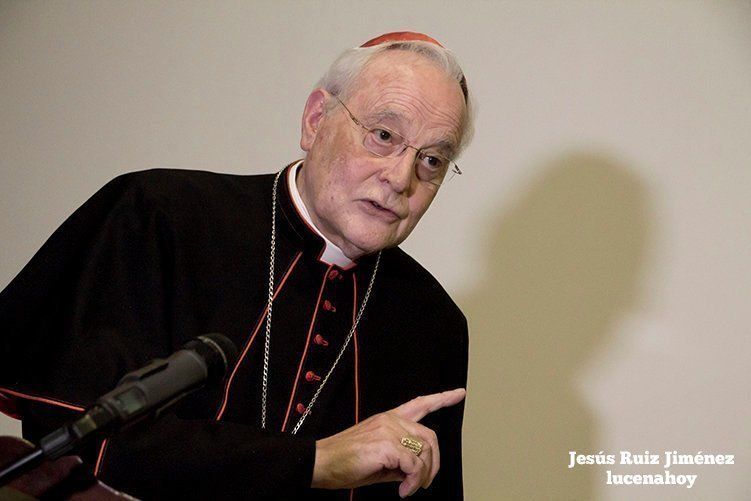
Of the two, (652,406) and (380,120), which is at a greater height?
(380,120)

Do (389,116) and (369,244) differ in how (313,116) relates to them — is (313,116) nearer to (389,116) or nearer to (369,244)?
(389,116)

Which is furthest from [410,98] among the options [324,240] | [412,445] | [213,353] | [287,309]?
[213,353]

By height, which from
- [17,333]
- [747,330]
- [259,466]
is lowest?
[259,466]

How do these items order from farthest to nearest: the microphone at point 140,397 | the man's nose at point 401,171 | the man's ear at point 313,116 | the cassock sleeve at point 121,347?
the man's ear at point 313,116, the man's nose at point 401,171, the cassock sleeve at point 121,347, the microphone at point 140,397

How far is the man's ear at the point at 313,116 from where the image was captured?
246cm

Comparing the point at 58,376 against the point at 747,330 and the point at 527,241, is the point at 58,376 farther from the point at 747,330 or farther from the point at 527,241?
the point at 747,330

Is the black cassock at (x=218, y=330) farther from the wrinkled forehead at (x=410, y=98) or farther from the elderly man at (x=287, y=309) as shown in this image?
the wrinkled forehead at (x=410, y=98)

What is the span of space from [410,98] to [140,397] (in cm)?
141

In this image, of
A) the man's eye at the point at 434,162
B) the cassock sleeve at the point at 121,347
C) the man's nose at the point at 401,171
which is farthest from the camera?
the man's eye at the point at 434,162

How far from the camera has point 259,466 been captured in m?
1.86

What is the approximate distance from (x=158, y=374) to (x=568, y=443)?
258cm

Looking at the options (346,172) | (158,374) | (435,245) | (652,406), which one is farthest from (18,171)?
(158,374)

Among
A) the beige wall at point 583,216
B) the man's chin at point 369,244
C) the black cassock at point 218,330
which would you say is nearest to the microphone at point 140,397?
the black cassock at point 218,330

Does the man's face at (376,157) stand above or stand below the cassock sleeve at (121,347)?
above
